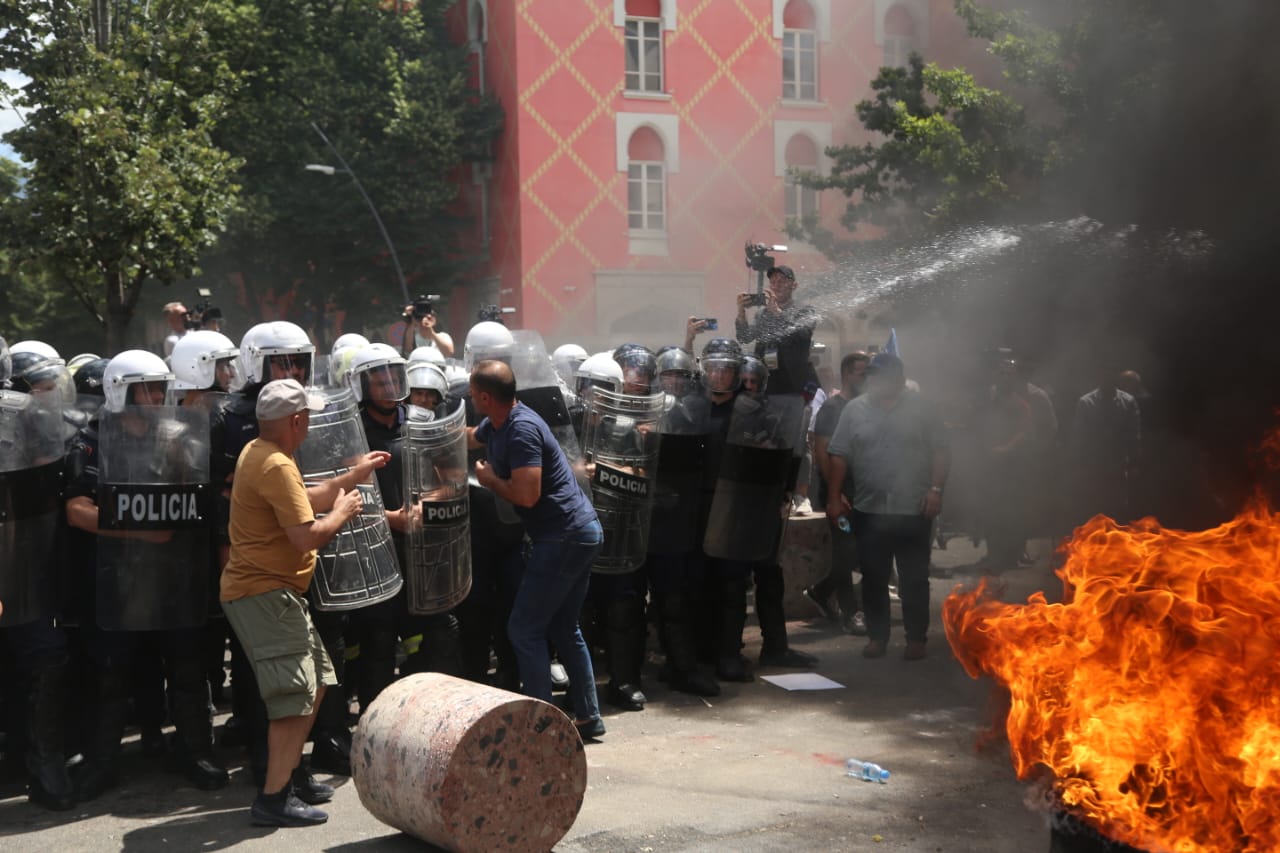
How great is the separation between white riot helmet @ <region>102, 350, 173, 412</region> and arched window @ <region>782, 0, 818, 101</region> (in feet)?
58.0

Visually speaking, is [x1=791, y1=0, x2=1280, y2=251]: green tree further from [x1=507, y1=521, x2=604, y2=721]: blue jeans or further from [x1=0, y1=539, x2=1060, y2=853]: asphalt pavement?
[x1=507, y1=521, x2=604, y2=721]: blue jeans

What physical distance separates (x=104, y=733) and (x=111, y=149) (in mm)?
9043

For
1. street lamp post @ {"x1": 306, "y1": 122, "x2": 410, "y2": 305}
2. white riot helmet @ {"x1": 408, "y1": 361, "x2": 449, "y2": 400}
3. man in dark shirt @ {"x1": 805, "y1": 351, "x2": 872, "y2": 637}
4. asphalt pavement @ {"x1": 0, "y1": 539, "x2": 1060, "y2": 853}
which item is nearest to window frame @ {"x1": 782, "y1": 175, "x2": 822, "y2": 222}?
street lamp post @ {"x1": 306, "y1": 122, "x2": 410, "y2": 305}

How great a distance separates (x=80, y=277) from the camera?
13.9m

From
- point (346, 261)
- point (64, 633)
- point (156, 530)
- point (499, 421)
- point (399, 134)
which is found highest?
point (399, 134)

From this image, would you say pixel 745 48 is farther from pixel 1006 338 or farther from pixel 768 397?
pixel 768 397

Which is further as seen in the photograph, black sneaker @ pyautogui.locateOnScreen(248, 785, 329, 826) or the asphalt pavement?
black sneaker @ pyautogui.locateOnScreen(248, 785, 329, 826)

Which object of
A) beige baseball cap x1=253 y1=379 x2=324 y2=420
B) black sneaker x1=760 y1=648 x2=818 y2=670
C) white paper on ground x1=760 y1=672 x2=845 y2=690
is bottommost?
white paper on ground x1=760 y1=672 x2=845 y2=690

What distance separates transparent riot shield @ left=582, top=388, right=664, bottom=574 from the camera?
23.0ft

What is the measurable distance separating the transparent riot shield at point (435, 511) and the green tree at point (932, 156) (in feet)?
25.0

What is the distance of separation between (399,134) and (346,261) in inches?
137

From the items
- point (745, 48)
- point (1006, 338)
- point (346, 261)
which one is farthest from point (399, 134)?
point (1006, 338)

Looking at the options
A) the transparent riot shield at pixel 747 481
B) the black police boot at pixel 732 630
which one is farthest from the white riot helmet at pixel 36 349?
the black police boot at pixel 732 630

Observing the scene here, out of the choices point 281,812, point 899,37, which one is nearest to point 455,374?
point 281,812
